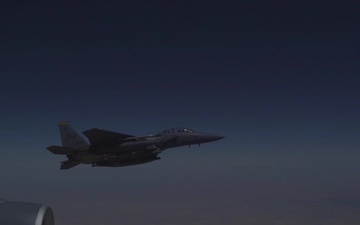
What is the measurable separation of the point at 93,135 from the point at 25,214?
2620 cm

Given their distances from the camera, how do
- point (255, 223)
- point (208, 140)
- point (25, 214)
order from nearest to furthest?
point (25, 214) < point (208, 140) < point (255, 223)

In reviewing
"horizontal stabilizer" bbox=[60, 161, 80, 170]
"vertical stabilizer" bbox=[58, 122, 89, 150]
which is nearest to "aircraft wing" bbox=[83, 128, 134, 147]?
"vertical stabilizer" bbox=[58, 122, 89, 150]

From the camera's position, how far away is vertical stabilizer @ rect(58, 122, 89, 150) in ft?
102

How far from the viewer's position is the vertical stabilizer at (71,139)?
102 feet

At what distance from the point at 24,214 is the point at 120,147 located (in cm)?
2575

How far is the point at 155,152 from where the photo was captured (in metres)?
29.0

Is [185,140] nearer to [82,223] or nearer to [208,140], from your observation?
[208,140]

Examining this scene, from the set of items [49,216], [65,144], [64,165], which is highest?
[65,144]

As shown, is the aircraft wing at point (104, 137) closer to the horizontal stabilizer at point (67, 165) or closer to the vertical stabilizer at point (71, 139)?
the vertical stabilizer at point (71, 139)

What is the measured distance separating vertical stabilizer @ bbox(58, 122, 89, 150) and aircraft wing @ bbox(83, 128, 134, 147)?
5.69ft

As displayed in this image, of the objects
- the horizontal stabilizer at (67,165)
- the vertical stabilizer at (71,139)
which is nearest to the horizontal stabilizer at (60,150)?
the vertical stabilizer at (71,139)

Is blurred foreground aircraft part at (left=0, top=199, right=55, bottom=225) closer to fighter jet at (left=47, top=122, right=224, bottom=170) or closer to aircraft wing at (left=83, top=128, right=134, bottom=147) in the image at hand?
fighter jet at (left=47, top=122, right=224, bottom=170)

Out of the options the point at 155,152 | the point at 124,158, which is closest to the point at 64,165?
the point at 124,158

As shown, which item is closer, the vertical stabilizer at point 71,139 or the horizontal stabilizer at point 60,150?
the horizontal stabilizer at point 60,150
